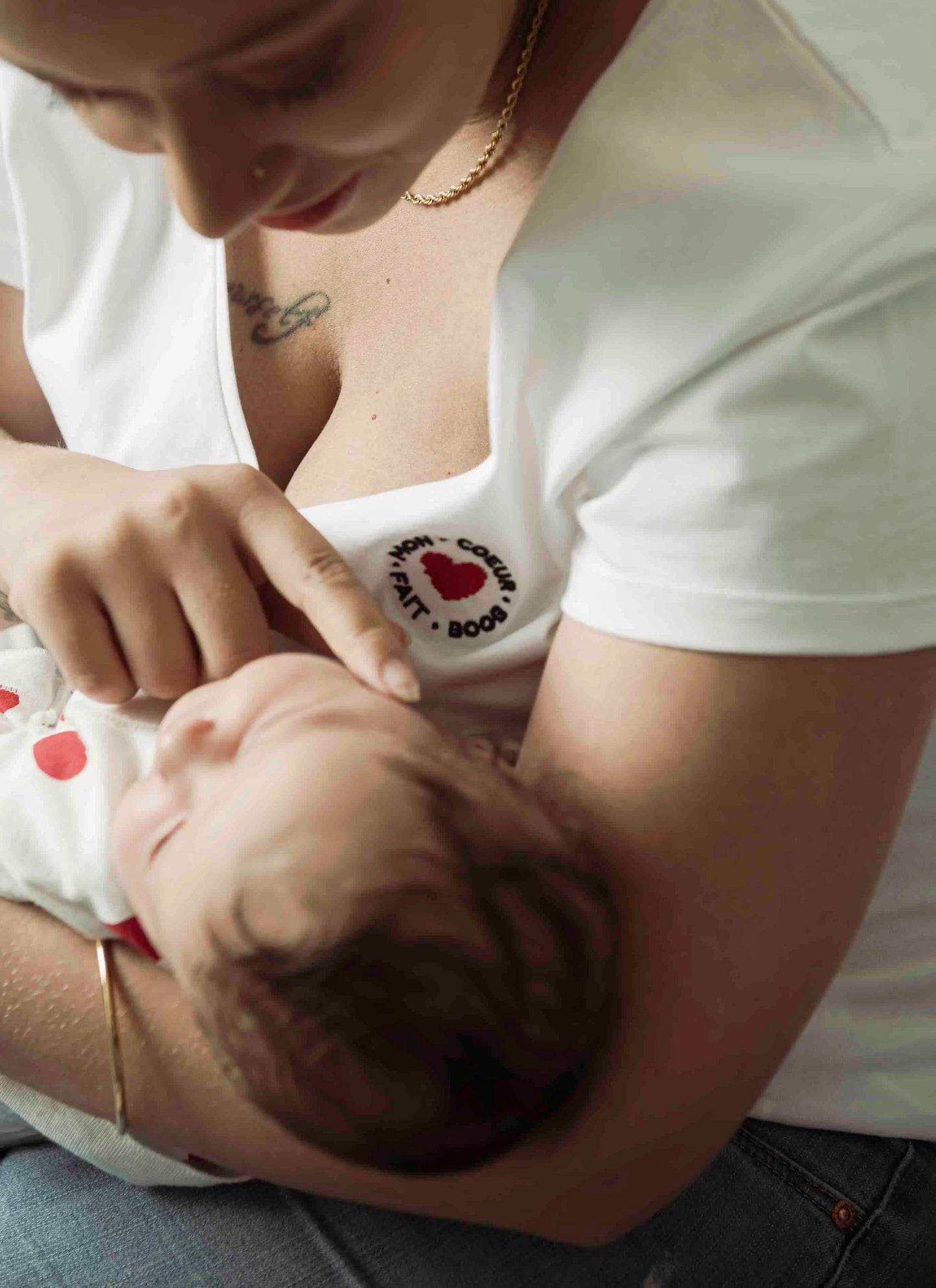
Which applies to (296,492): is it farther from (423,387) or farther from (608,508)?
(608,508)

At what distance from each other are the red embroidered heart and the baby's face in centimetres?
13

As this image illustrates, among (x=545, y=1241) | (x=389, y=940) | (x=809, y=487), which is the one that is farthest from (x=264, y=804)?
(x=545, y=1241)

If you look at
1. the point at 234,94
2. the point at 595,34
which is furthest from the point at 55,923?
the point at 595,34

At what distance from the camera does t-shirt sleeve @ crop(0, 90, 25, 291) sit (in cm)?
103

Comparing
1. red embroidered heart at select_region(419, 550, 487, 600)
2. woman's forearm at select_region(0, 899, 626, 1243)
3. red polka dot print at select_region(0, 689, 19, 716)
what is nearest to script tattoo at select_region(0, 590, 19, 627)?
red polka dot print at select_region(0, 689, 19, 716)

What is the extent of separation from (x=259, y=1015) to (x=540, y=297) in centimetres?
45

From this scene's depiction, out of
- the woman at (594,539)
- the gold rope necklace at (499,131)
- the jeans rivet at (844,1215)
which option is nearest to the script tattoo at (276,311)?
the woman at (594,539)

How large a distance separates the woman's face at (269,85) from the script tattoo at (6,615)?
21.0 inches

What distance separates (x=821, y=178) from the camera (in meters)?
0.63

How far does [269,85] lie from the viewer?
Result: 0.52m

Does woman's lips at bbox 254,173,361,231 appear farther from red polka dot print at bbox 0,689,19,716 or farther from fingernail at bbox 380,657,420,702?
red polka dot print at bbox 0,689,19,716

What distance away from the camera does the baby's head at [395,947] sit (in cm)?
62

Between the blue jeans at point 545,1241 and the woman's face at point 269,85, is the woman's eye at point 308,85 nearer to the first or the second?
the woman's face at point 269,85

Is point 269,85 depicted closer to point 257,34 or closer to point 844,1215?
point 257,34
